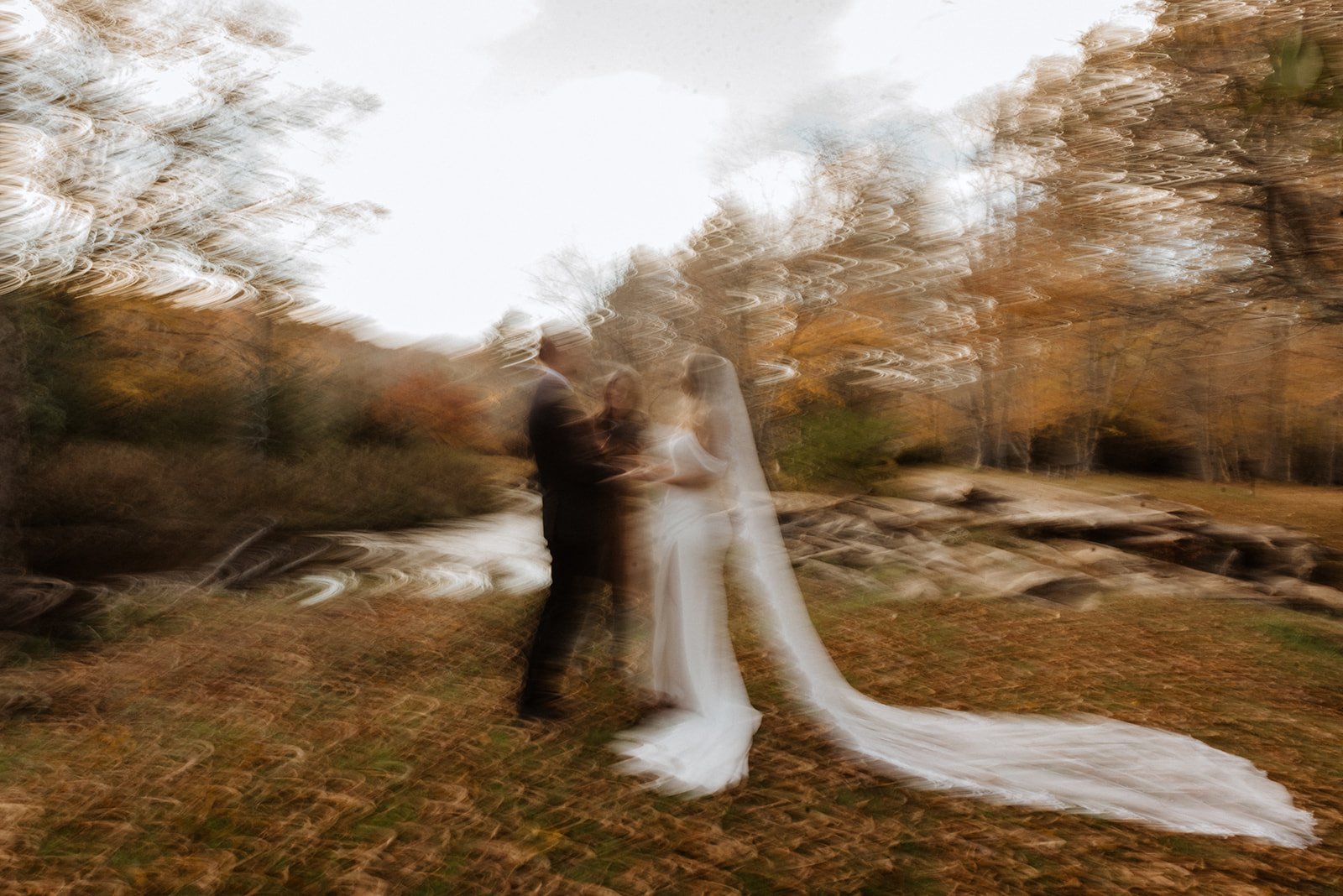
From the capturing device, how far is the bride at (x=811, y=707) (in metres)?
3.31

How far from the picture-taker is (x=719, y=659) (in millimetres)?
4039

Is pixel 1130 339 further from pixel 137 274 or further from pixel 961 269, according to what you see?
pixel 137 274

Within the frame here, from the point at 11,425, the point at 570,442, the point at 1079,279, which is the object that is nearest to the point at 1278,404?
the point at 1079,279

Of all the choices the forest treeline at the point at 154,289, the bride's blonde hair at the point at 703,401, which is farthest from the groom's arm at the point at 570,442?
the forest treeline at the point at 154,289

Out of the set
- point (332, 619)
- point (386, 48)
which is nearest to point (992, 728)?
point (332, 619)

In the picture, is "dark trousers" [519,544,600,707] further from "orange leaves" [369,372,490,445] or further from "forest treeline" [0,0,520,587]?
"orange leaves" [369,372,490,445]

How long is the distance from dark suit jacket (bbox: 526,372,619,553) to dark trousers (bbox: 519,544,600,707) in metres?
0.04

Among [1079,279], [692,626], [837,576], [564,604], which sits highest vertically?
[1079,279]

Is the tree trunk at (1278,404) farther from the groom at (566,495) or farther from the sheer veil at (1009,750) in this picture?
the groom at (566,495)

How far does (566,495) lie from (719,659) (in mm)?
1101

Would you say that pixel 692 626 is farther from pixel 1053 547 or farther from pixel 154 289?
pixel 1053 547

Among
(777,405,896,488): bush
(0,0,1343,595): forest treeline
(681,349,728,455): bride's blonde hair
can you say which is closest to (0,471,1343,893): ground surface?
(681,349,728,455): bride's blonde hair

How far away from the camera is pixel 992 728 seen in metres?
3.97

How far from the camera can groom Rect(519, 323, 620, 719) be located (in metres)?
3.97
